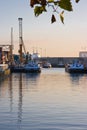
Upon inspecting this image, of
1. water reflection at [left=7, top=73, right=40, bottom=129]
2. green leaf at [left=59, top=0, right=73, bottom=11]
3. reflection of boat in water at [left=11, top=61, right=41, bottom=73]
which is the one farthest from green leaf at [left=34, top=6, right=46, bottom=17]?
reflection of boat in water at [left=11, top=61, right=41, bottom=73]

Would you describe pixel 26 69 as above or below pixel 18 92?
below

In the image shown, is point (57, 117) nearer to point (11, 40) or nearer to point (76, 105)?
point (76, 105)

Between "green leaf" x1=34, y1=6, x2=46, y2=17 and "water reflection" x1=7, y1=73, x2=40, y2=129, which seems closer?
"green leaf" x1=34, y1=6, x2=46, y2=17

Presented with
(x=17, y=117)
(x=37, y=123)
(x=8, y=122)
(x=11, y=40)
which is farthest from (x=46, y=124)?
(x=11, y=40)

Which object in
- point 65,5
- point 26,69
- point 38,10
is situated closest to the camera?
point 65,5

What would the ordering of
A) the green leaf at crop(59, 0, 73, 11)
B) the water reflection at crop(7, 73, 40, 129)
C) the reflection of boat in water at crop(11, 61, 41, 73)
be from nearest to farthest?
the green leaf at crop(59, 0, 73, 11), the water reflection at crop(7, 73, 40, 129), the reflection of boat in water at crop(11, 61, 41, 73)

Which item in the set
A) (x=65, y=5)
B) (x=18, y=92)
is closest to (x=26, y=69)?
(x=18, y=92)

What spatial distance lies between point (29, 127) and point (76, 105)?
1084 centimetres

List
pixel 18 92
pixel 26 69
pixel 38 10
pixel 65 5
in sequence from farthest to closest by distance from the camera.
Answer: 1. pixel 26 69
2. pixel 18 92
3. pixel 38 10
4. pixel 65 5

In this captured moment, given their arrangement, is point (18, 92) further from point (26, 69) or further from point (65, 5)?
point (26, 69)

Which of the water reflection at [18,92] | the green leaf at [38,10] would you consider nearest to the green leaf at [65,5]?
the green leaf at [38,10]

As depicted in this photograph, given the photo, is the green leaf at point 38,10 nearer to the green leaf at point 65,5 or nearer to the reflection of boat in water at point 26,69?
the green leaf at point 65,5

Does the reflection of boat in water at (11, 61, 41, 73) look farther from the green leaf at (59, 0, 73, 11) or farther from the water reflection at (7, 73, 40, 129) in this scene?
the green leaf at (59, 0, 73, 11)

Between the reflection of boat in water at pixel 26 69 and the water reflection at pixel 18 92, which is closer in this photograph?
the water reflection at pixel 18 92
